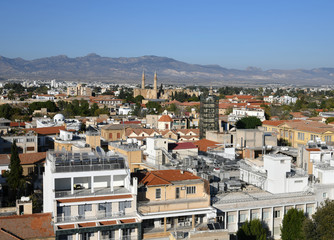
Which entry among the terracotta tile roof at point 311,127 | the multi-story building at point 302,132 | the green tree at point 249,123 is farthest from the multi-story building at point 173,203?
the green tree at point 249,123

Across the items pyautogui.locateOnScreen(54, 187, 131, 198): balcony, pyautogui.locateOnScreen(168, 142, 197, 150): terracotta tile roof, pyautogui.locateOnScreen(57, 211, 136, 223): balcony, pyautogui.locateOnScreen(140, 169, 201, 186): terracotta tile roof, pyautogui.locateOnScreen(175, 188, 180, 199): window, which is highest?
pyautogui.locateOnScreen(140, 169, 201, 186): terracotta tile roof

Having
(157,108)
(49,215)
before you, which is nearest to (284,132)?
(49,215)

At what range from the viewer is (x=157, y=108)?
85.8 metres

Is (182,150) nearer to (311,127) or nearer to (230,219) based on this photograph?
(230,219)

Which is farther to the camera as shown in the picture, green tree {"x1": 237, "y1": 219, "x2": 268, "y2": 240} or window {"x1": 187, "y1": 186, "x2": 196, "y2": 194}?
window {"x1": 187, "y1": 186, "x2": 196, "y2": 194}

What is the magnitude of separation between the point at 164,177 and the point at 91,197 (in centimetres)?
379

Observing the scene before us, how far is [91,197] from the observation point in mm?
18828

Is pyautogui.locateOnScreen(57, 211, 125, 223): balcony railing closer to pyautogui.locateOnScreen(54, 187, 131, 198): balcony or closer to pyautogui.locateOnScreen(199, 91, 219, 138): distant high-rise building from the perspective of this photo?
pyautogui.locateOnScreen(54, 187, 131, 198): balcony

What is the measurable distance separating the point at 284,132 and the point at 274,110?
3305 cm

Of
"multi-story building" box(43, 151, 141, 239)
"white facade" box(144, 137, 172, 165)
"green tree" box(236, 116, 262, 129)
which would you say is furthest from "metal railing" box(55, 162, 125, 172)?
"green tree" box(236, 116, 262, 129)

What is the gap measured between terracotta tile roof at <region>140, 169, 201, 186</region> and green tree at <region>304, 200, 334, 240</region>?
5441mm

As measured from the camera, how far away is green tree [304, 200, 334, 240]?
1970 centimetres

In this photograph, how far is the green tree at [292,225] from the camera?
2130cm

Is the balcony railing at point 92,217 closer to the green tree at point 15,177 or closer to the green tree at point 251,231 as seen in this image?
the green tree at point 251,231
